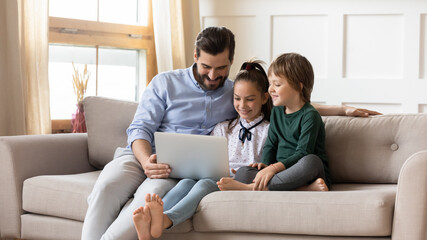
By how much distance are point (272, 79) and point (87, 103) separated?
3.02ft

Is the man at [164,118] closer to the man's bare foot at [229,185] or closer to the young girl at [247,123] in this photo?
the young girl at [247,123]

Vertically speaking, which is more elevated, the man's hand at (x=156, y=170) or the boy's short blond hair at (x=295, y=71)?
the boy's short blond hair at (x=295, y=71)

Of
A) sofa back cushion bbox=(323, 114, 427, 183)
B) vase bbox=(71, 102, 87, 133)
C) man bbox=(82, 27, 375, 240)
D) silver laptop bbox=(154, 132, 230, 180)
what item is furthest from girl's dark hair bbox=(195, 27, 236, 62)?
vase bbox=(71, 102, 87, 133)

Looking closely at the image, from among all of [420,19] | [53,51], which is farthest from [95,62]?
[420,19]

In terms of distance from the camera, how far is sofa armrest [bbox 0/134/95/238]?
2.35m

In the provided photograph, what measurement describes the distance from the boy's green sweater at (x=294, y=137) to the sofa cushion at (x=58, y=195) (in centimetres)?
72

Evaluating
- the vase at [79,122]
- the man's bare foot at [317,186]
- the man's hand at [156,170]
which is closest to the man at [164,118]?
the man's hand at [156,170]

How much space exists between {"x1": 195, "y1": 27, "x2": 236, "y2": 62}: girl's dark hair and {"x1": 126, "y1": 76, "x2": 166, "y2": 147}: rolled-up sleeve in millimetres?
251

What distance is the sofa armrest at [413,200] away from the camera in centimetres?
173

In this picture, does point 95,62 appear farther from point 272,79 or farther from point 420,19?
point 420,19

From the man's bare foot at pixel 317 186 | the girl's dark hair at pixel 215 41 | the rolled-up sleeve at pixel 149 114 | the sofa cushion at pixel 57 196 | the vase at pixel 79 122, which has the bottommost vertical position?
the sofa cushion at pixel 57 196

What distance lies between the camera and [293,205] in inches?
72.5

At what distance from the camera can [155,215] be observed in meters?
1.82

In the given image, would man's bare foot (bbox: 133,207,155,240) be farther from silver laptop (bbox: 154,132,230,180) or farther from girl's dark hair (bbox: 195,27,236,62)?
girl's dark hair (bbox: 195,27,236,62)
